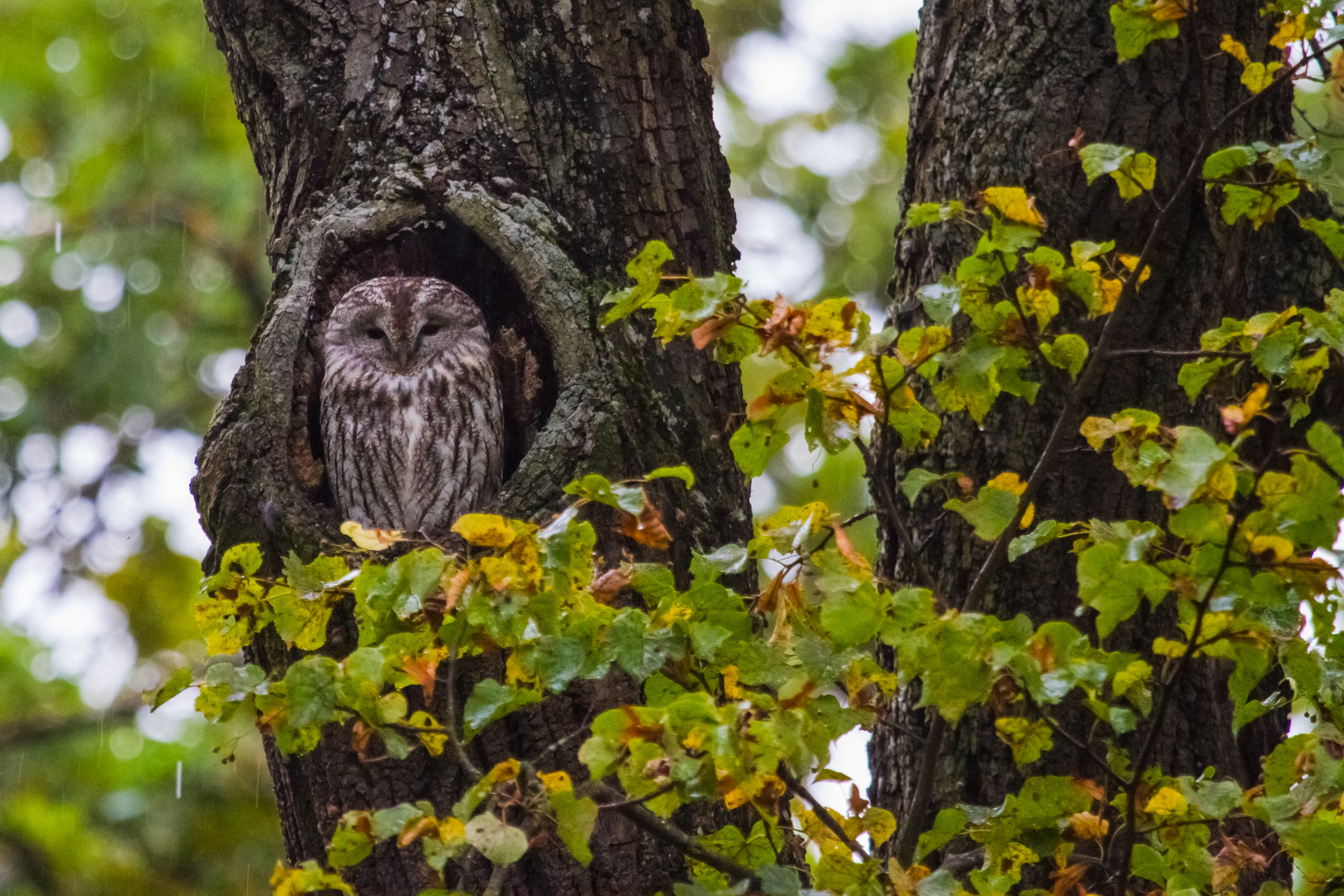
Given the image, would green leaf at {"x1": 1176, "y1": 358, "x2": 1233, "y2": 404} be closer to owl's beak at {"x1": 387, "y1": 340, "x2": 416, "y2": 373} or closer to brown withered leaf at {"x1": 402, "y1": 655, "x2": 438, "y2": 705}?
brown withered leaf at {"x1": 402, "y1": 655, "x2": 438, "y2": 705}

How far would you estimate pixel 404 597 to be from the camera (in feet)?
5.50

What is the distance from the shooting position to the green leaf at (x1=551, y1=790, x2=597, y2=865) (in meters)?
1.48

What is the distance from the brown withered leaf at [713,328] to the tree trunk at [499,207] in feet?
2.38

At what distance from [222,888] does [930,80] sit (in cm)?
469

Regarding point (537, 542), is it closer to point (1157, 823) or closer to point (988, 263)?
point (988, 263)

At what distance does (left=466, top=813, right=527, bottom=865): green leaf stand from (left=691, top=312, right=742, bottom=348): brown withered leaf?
0.66m

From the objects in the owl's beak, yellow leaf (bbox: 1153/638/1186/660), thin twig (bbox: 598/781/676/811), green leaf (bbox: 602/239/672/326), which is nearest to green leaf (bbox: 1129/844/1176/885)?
yellow leaf (bbox: 1153/638/1186/660)

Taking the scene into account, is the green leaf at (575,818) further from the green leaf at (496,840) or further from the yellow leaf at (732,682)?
the yellow leaf at (732,682)

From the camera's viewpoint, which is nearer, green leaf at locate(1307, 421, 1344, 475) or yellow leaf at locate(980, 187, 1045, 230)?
green leaf at locate(1307, 421, 1344, 475)

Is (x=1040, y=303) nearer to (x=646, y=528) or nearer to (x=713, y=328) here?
(x=713, y=328)

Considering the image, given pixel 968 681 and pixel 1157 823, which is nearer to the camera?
pixel 968 681

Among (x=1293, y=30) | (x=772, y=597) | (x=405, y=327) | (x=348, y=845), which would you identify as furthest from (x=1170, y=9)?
(x=405, y=327)

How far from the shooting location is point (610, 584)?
1.79 metres

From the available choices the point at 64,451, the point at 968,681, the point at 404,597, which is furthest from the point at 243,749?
the point at 968,681
